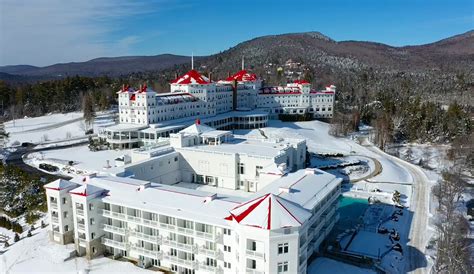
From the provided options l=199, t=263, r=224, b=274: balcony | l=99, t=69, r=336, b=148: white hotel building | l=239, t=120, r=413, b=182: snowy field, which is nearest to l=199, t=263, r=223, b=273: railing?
l=199, t=263, r=224, b=274: balcony

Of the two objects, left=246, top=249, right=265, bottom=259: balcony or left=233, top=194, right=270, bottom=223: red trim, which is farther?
left=233, top=194, right=270, bottom=223: red trim

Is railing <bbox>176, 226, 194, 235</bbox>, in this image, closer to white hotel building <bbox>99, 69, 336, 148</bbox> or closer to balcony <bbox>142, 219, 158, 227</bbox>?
balcony <bbox>142, 219, 158, 227</bbox>

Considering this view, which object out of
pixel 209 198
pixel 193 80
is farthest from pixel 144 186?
pixel 193 80

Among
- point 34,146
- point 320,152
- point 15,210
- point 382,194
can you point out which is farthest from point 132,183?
point 34,146

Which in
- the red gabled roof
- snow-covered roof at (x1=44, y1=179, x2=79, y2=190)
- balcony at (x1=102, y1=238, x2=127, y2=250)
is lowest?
balcony at (x1=102, y1=238, x2=127, y2=250)

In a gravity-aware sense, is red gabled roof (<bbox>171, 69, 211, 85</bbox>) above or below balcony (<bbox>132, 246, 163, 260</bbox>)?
above

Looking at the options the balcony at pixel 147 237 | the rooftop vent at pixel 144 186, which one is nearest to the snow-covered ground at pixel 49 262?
the balcony at pixel 147 237

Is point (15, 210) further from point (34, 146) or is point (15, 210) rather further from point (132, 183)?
point (34, 146)
